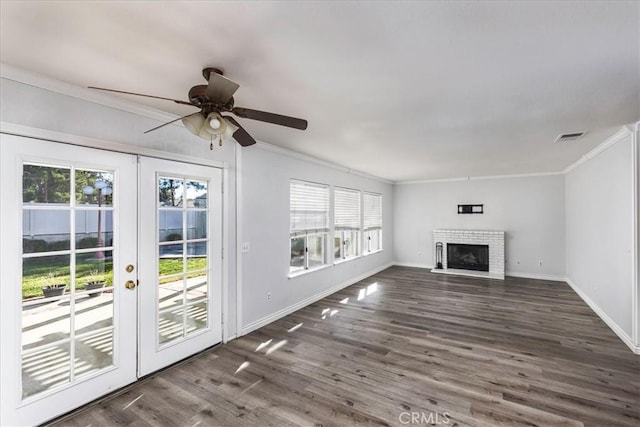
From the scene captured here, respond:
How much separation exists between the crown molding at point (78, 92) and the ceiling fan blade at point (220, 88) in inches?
54.8

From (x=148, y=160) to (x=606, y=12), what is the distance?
3.42 metres

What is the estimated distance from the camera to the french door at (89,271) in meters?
2.11

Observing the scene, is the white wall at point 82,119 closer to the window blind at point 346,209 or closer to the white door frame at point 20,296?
the white door frame at point 20,296

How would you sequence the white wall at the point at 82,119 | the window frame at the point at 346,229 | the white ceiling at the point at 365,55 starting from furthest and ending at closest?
the window frame at the point at 346,229
the white wall at the point at 82,119
the white ceiling at the point at 365,55

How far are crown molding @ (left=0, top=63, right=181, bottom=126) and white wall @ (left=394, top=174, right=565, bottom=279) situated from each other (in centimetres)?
714

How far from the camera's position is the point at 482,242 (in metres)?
7.64

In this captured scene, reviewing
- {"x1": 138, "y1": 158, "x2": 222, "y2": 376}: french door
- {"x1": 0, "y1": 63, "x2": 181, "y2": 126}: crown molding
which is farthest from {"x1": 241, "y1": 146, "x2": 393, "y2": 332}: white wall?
{"x1": 0, "y1": 63, "x2": 181, "y2": 126}: crown molding

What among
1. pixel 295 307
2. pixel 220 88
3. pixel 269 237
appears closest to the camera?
pixel 220 88

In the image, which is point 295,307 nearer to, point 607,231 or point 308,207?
point 308,207

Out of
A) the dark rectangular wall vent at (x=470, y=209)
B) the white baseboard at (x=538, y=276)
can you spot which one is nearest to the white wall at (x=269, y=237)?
the dark rectangular wall vent at (x=470, y=209)

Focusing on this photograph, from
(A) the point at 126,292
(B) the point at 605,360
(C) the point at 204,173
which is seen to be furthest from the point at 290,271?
(B) the point at 605,360

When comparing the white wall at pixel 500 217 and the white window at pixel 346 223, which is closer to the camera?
the white window at pixel 346 223

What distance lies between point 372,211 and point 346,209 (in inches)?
58.0

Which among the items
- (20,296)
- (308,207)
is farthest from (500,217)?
(20,296)
